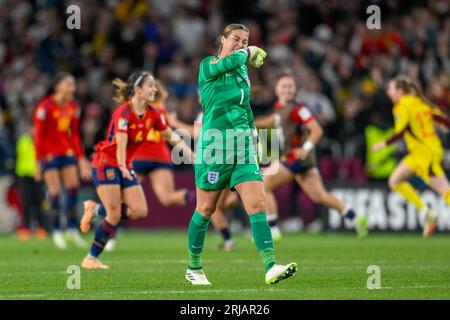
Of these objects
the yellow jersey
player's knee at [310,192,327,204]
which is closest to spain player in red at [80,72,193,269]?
player's knee at [310,192,327,204]

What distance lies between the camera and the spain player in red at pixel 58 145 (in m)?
17.1

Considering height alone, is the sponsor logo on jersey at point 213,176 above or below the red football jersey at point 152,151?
below

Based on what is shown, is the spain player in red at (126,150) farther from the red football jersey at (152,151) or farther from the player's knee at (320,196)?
the player's knee at (320,196)

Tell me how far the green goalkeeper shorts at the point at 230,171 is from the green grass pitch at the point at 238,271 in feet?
3.31

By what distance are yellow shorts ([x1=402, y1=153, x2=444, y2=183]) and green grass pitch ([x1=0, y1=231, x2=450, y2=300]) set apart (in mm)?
1155

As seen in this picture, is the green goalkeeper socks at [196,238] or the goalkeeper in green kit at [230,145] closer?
the goalkeeper in green kit at [230,145]

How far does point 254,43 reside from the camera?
943 inches

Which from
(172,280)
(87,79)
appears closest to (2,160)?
(87,79)

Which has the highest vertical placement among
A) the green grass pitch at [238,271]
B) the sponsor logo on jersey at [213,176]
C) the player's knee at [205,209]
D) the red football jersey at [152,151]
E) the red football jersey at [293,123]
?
the red football jersey at [293,123]

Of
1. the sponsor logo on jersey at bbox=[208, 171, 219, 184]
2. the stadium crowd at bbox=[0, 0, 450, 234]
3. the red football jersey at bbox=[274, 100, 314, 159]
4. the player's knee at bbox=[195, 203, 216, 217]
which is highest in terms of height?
the stadium crowd at bbox=[0, 0, 450, 234]

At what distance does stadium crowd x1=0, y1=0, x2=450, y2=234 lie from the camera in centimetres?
2217

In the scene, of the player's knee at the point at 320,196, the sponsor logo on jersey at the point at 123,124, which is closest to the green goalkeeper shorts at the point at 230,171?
the sponsor logo on jersey at the point at 123,124

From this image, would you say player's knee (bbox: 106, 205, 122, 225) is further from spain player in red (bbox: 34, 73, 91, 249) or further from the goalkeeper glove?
spain player in red (bbox: 34, 73, 91, 249)

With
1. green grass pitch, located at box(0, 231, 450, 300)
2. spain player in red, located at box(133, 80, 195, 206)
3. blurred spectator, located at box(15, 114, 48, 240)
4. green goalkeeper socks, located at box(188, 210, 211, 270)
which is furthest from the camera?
blurred spectator, located at box(15, 114, 48, 240)
